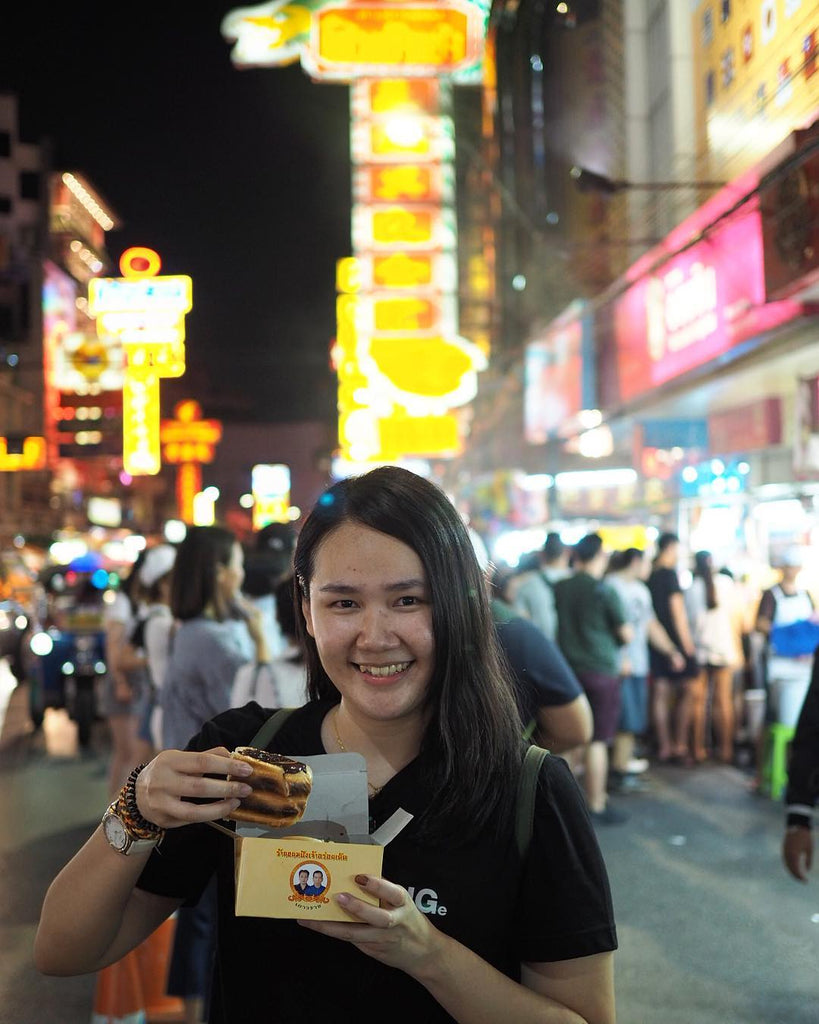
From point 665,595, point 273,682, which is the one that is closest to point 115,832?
point 273,682

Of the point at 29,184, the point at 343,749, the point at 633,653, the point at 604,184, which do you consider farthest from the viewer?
the point at 29,184

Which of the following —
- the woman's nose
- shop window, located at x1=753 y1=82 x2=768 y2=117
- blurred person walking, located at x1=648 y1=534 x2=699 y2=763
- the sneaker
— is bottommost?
the sneaker

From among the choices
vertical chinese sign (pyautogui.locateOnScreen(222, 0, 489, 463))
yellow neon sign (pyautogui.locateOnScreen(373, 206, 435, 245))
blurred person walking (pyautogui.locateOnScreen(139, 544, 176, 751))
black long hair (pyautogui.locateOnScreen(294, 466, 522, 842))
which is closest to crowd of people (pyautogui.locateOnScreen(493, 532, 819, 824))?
blurred person walking (pyautogui.locateOnScreen(139, 544, 176, 751))

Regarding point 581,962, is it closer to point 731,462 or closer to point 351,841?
point 351,841

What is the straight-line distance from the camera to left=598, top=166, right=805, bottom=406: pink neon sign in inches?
379

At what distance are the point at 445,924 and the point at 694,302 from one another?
1005 cm

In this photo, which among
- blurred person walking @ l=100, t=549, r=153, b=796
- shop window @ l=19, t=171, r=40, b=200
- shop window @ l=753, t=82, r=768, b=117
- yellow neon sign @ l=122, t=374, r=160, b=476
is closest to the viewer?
blurred person walking @ l=100, t=549, r=153, b=796

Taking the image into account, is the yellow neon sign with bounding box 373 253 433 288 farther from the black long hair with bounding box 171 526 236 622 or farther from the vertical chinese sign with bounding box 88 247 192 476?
the black long hair with bounding box 171 526 236 622

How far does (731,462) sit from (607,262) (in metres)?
4.19

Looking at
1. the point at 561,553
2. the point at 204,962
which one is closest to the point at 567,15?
the point at 561,553

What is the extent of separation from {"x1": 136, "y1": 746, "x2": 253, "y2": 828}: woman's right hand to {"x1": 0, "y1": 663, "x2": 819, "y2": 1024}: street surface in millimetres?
3862

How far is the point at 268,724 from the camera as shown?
7.36 feet

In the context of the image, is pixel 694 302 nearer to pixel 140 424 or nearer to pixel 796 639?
pixel 796 639

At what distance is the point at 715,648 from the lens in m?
10.9
